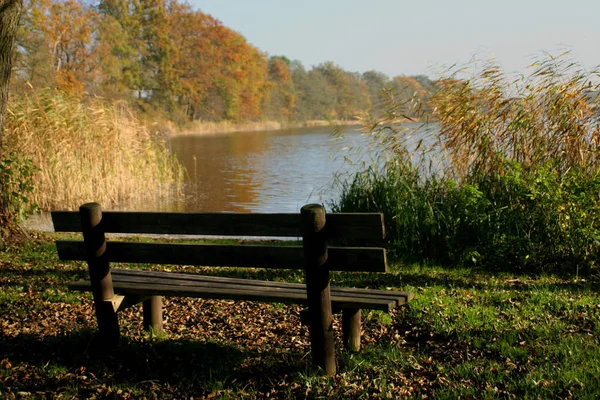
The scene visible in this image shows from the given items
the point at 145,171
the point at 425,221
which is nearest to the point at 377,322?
the point at 425,221

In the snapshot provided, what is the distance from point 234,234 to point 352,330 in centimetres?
101

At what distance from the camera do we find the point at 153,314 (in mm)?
4215

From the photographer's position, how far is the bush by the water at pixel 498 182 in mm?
6418

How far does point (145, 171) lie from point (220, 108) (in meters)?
46.1

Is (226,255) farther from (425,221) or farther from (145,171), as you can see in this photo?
(145,171)

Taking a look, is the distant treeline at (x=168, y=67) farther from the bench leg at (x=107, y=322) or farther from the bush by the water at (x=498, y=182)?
the bench leg at (x=107, y=322)

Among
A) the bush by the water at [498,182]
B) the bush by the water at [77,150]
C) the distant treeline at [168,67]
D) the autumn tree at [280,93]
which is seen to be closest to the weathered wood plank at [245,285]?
the bush by the water at [498,182]

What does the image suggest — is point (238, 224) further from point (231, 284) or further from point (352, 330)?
point (352, 330)

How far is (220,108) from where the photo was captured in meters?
59.5

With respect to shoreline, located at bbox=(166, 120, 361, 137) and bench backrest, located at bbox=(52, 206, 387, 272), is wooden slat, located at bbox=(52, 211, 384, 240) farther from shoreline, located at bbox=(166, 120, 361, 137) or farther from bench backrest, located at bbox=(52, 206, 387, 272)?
shoreline, located at bbox=(166, 120, 361, 137)

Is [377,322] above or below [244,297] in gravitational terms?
below

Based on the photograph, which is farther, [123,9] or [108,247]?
[123,9]

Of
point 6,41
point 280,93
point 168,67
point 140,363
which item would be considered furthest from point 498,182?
point 280,93

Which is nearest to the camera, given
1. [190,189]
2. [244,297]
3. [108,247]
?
[244,297]
